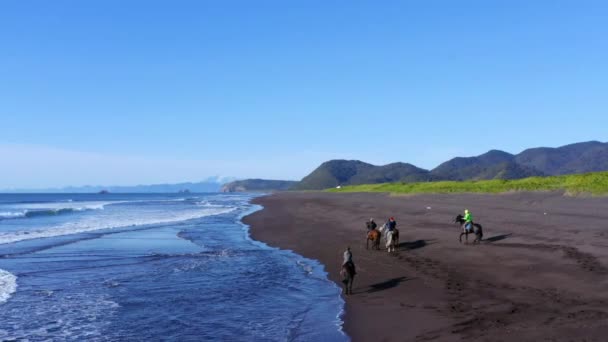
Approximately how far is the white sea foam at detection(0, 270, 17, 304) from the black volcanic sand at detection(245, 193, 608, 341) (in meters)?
11.6

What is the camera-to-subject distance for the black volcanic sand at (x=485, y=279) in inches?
447

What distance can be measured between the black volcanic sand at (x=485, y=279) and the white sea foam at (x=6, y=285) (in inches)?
456

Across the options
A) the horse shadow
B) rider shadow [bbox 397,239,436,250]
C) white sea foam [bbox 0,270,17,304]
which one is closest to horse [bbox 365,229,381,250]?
rider shadow [bbox 397,239,436,250]

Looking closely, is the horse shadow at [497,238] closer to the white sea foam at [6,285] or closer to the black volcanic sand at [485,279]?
the black volcanic sand at [485,279]

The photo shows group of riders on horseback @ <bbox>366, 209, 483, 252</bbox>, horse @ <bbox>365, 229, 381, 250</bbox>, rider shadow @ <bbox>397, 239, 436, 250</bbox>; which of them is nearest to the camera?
group of riders on horseback @ <bbox>366, 209, 483, 252</bbox>

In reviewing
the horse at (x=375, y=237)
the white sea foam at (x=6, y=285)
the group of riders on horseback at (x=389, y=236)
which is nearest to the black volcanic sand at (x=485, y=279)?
the group of riders on horseback at (x=389, y=236)

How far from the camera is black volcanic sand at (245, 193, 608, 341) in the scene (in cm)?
1135

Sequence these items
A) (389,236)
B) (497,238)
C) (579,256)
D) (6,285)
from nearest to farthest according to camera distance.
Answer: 1. (579,256)
2. (6,285)
3. (389,236)
4. (497,238)

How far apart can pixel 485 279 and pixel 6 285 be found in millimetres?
17455

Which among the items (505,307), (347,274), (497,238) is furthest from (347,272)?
(497,238)

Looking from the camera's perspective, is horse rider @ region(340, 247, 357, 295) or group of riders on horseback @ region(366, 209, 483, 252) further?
group of riders on horseback @ region(366, 209, 483, 252)

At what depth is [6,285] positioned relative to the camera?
60.6 ft

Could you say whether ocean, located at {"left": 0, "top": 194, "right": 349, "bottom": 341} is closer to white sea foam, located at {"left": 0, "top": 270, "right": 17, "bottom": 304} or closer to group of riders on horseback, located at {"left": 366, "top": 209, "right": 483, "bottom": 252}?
white sea foam, located at {"left": 0, "top": 270, "right": 17, "bottom": 304}

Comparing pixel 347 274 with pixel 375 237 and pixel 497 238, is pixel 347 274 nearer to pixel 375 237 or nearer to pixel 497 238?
pixel 375 237
